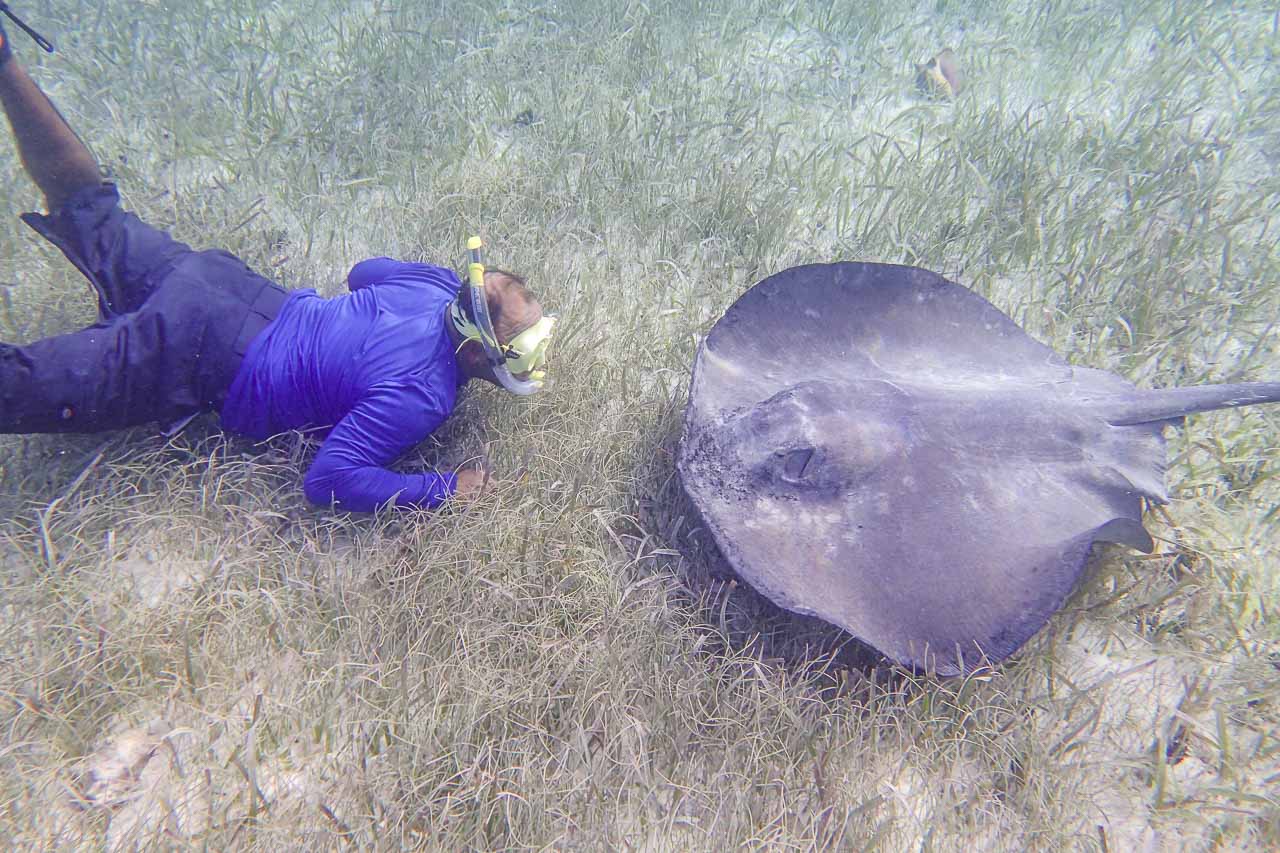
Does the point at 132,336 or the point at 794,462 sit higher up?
the point at 132,336

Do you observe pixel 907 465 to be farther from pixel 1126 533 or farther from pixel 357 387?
pixel 357 387

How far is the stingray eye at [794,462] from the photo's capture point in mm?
2465

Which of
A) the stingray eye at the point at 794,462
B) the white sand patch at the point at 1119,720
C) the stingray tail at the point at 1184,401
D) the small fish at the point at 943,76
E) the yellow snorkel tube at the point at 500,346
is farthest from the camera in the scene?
the small fish at the point at 943,76

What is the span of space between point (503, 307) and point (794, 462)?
5.09ft

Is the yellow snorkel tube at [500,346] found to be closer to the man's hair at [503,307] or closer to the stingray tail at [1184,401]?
the man's hair at [503,307]

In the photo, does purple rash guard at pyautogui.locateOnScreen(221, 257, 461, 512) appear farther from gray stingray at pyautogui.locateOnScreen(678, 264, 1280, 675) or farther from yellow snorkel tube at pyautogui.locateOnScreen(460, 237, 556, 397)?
gray stingray at pyautogui.locateOnScreen(678, 264, 1280, 675)

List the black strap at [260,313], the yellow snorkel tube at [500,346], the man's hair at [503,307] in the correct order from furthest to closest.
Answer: the black strap at [260,313] < the man's hair at [503,307] < the yellow snorkel tube at [500,346]

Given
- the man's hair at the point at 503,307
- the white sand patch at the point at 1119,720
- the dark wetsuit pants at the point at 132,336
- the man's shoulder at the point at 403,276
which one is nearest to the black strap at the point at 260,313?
the dark wetsuit pants at the point at 132,336

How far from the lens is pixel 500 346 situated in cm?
283

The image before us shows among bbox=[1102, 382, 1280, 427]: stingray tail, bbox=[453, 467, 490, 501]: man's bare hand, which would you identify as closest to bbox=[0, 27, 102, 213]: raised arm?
bbox=[453, 467, 490, 501]: man's bare hand

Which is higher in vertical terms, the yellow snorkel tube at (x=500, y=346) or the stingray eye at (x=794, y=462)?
the yellow snorkel tube at (x=500, y=346)

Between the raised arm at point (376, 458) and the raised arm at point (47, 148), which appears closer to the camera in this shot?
the raised arm at point (376, 458)

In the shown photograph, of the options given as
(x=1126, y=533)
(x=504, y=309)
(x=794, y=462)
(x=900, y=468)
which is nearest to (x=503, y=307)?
(x=504, y=309)

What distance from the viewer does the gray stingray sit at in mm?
2229
